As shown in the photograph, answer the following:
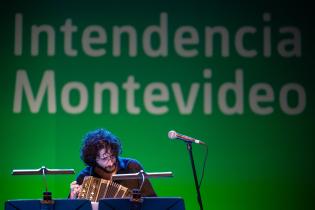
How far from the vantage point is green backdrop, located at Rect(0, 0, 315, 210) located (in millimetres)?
6957

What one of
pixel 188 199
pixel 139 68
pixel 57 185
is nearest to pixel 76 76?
pixel 139 68

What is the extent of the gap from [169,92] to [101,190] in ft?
7.24

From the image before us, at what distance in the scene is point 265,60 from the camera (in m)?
7.09

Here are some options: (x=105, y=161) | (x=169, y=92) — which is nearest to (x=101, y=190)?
(x=105, y=161)

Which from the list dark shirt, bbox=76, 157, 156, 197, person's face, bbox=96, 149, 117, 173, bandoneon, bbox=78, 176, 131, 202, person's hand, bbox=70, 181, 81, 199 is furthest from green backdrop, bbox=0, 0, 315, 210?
bandoneon, bbox=78, 176, 131, 202

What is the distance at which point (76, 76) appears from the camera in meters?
7.00

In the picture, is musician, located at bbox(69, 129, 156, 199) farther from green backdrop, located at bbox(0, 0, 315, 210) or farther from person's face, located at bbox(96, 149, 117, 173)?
green backdrop, located at bbox(0, 0, 315, 210)

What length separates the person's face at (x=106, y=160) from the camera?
18.2ft

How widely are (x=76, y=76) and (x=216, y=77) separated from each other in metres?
1.53

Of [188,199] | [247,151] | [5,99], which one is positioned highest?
[5,99]

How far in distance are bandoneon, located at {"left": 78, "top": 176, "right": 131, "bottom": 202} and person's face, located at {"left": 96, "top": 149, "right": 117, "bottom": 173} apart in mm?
460

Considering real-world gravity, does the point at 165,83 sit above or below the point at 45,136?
above

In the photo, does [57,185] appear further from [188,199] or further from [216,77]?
[216,77]

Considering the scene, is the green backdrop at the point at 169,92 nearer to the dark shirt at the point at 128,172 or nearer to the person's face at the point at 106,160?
the dark shirt at the point at 128,172
